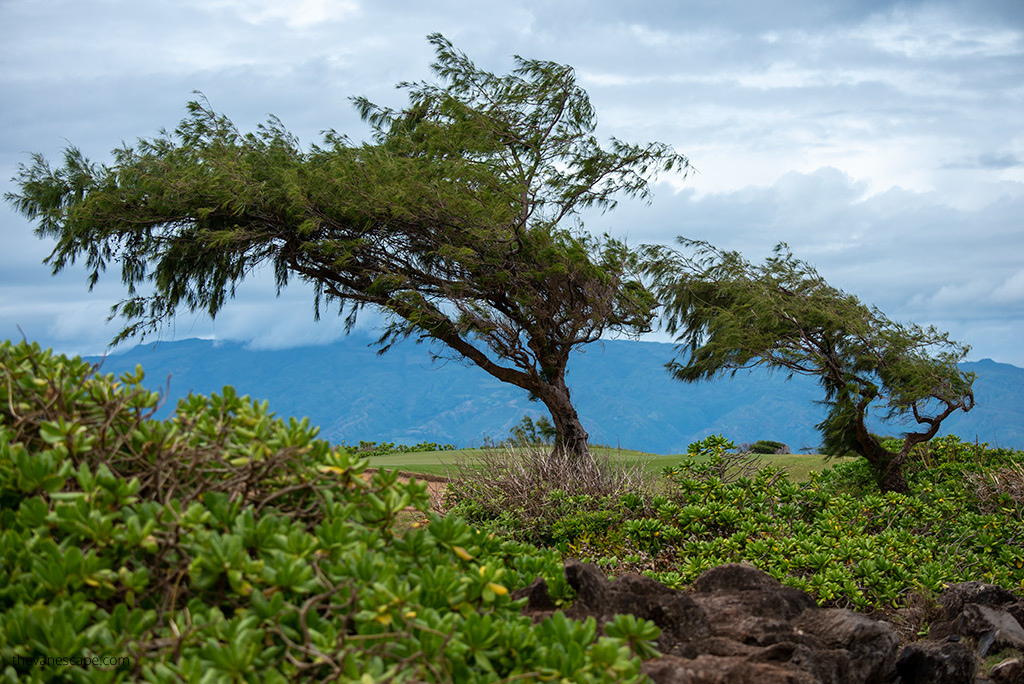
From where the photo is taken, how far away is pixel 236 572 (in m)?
2.56

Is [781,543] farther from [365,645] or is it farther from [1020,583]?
[365,645]

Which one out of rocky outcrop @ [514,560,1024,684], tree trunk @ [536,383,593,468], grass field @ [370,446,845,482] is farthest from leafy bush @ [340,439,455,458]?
rocky outcrop @ [514,560,1024,684]

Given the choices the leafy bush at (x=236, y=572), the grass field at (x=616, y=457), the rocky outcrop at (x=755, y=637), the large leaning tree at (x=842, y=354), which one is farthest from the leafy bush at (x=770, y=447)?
the leafy bush at (x=236, y=572)

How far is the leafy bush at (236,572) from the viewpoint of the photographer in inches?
99.4

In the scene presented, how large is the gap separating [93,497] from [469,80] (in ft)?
45.5

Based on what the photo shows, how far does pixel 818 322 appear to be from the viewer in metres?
12.9

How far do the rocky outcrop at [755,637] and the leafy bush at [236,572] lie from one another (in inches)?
34.6

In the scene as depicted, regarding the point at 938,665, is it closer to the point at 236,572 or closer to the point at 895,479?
the point at 236,572

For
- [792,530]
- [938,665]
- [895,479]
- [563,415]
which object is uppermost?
[563,415]

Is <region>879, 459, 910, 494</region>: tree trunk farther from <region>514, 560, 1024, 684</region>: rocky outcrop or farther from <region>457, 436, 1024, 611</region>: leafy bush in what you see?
<region>514, 560, 1024, 684</region>: rocky outcrop

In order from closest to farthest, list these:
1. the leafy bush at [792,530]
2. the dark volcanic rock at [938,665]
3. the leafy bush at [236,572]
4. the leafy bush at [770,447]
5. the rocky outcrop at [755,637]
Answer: the leafy bush at [236,572]
the rocky outcrop at [755,637]
the dark volcanic rock at [938,665]
the leafy bush at [792,530]
the leafy bush at [770,447]

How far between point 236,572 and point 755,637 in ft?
9.42

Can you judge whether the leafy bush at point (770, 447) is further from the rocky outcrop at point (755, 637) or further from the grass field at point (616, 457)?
the rocky outcrop at point (755, 637)

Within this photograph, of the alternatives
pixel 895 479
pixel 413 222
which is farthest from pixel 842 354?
pixel 413 222
